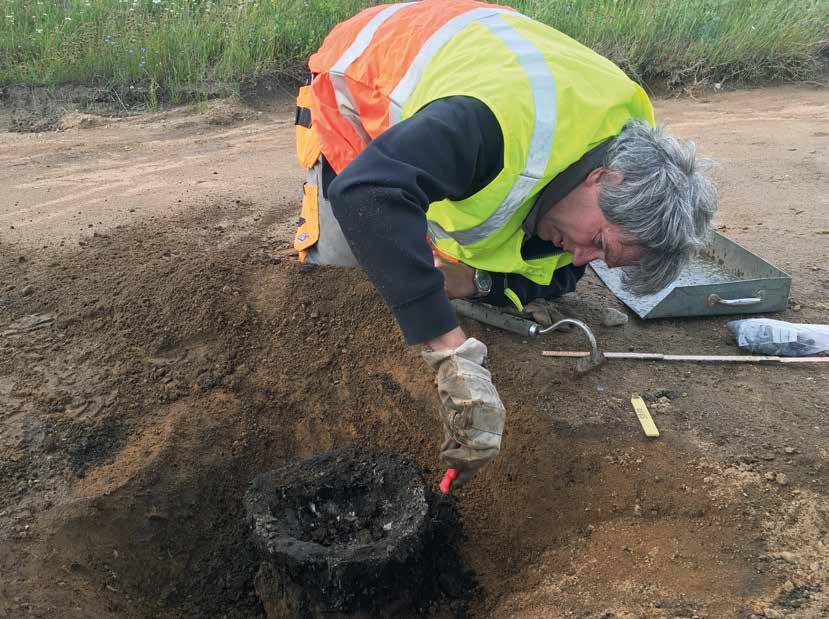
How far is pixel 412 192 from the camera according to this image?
1.72 meters

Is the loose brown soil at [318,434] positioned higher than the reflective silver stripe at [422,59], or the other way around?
the reflective silver stripe at [422,59]

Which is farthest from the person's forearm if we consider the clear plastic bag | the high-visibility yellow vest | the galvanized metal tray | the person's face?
the clear plastic bag

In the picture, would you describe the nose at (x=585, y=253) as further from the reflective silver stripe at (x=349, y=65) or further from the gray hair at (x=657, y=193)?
the reflective silver stripe at (x=349, y=65)

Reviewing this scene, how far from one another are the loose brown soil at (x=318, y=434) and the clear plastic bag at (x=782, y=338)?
0.09 m

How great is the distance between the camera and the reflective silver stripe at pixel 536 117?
72.6 inches

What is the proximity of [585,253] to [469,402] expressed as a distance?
621mm

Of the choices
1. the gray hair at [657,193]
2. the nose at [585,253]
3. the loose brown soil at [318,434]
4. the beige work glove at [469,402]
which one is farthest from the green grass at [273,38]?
Answer: the beige work glove at [469,402]

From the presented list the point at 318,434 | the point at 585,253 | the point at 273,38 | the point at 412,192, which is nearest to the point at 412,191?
the point at 412,192

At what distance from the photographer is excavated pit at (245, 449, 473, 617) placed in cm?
205

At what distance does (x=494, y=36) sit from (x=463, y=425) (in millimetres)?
1006

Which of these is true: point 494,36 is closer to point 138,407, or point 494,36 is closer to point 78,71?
point 138,407

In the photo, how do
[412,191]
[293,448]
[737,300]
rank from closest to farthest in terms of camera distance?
[412,191] → [293,448] → [737,300]

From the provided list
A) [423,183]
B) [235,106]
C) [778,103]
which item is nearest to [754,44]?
[778,103]

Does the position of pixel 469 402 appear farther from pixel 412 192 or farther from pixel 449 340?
pixel 412 192
